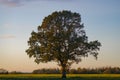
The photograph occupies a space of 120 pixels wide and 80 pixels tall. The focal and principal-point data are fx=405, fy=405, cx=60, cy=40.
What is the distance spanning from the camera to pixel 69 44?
89125 millimetres

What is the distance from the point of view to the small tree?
89312mm

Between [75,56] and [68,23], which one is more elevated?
[68,23]

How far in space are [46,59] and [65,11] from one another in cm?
1151

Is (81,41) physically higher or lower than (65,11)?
A: lower

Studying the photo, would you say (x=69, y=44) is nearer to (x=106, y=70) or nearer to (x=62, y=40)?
(x=62, y=40)

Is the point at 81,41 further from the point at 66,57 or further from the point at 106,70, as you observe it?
the point at 106,70

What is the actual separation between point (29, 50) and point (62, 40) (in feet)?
27.1

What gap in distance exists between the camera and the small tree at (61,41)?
89.3 meters

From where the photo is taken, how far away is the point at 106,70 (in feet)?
364

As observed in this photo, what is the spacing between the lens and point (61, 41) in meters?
89.2

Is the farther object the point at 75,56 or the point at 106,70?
the point at 106,70

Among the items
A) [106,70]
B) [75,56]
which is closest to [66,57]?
[75,56]

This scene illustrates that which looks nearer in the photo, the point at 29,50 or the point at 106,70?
the point at 29,50

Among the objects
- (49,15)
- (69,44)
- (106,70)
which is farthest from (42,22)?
(106,70)
